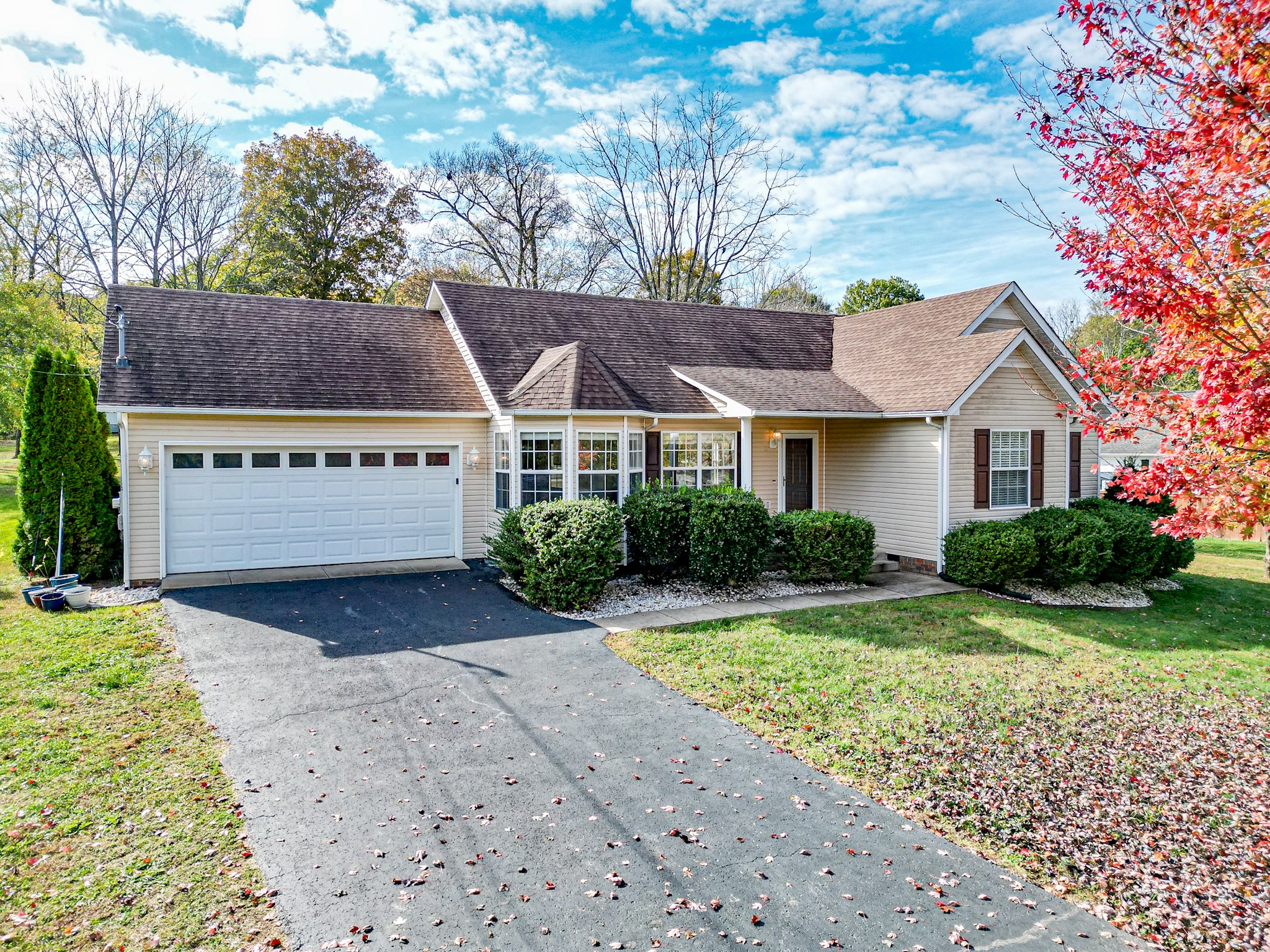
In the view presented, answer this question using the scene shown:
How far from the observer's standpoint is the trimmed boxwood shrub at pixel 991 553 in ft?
38.3

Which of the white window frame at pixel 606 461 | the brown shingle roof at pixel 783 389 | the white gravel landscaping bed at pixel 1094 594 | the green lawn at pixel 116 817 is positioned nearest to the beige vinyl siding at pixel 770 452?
the brown shingle roof at pixel 783 389

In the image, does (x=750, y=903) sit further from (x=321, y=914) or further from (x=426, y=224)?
(x=426, y=224)

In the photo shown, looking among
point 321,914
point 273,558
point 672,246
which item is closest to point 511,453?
A: point 273,558

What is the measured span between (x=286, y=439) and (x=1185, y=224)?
12511 mm

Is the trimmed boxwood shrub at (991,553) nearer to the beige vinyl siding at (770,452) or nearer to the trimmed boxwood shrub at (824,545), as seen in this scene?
the trimmed boxwood shrub at (824,545)

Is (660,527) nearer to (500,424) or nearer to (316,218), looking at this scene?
(500,424)

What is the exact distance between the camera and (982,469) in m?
13.1

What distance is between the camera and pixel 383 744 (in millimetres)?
5762

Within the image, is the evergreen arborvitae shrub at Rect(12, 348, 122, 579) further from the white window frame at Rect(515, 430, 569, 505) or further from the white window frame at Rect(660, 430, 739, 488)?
the white window frame at Rect(660, 430, 739, 488)

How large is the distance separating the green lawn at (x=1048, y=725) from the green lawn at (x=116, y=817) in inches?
160

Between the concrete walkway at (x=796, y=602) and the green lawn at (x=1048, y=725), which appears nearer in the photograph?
the green lawn at (x=1048, y=725)

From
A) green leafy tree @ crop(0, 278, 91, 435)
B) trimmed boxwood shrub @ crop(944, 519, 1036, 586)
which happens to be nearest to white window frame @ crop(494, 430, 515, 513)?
trimmed boxwood shrub @ crop(944, 519, 1036, 586)

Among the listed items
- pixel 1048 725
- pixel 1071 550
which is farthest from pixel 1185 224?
pixel 1071 550

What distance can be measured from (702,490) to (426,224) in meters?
23.6
